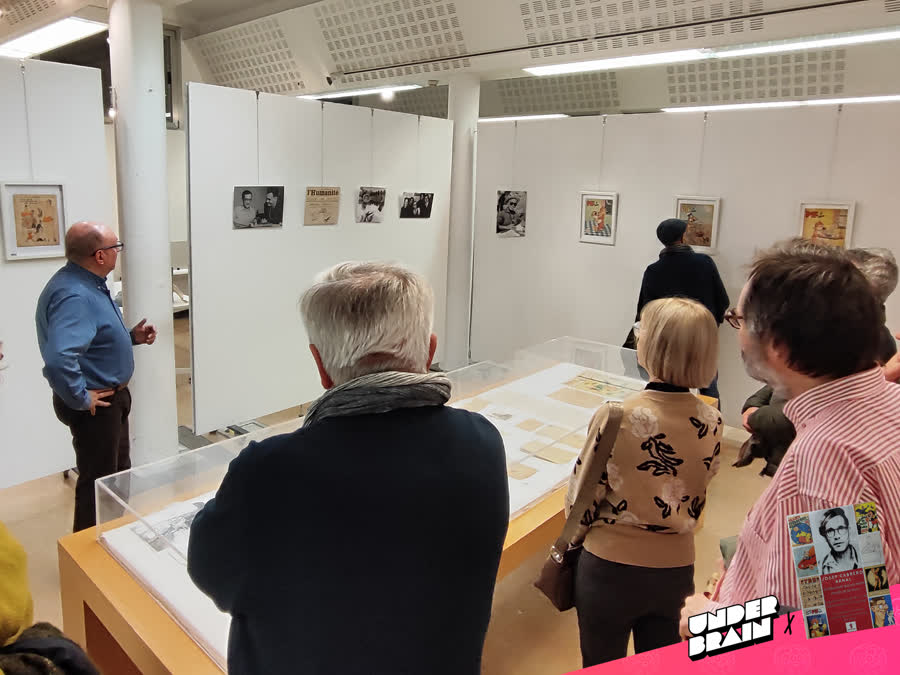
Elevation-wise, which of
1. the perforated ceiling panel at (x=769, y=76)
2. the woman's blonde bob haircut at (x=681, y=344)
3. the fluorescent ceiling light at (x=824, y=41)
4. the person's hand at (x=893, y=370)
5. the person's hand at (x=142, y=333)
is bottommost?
the person's hand at (x=142, y=333)

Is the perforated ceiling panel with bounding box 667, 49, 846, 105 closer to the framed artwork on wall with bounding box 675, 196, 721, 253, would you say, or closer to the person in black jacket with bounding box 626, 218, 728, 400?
the framed artwork on wall with bounding box 675, 196, 721, 253

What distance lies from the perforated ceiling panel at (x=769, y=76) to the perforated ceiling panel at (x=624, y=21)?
65.8 inches

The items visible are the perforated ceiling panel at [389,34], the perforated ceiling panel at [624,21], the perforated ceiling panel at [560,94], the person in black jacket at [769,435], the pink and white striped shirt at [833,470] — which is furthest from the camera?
the perforated ceiling panel at [560,94]

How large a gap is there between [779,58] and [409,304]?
530 cm

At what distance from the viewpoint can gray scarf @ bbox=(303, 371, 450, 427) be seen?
1.09 metres

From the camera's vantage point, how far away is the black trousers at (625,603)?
73.3 inches

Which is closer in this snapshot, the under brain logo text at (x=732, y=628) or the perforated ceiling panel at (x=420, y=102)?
the under brain logo text at (x=732, y=628)

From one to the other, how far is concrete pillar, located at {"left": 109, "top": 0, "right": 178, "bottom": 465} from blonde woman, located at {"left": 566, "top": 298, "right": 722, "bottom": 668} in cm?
306

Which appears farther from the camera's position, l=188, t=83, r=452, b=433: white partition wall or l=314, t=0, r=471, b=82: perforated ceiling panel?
l=314, t=0, r=471, b=82: perforated ceiling panel

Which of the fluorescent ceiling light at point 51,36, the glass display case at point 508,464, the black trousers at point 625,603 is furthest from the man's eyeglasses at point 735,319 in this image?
the fluorescent ceiling light at point 51,36

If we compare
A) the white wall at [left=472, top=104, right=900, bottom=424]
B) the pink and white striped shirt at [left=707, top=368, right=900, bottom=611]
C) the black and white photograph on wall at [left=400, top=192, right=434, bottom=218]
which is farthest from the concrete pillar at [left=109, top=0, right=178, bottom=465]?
the pink and white striped shirt at [left=707, top=368, right=900, bottom=611]

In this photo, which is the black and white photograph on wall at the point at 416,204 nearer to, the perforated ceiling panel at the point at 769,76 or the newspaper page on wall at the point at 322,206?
the newspaper page on wall at the point at 322,206

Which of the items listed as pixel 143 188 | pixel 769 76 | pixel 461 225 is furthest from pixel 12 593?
pixel 769 76

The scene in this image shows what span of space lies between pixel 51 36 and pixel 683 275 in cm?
584
